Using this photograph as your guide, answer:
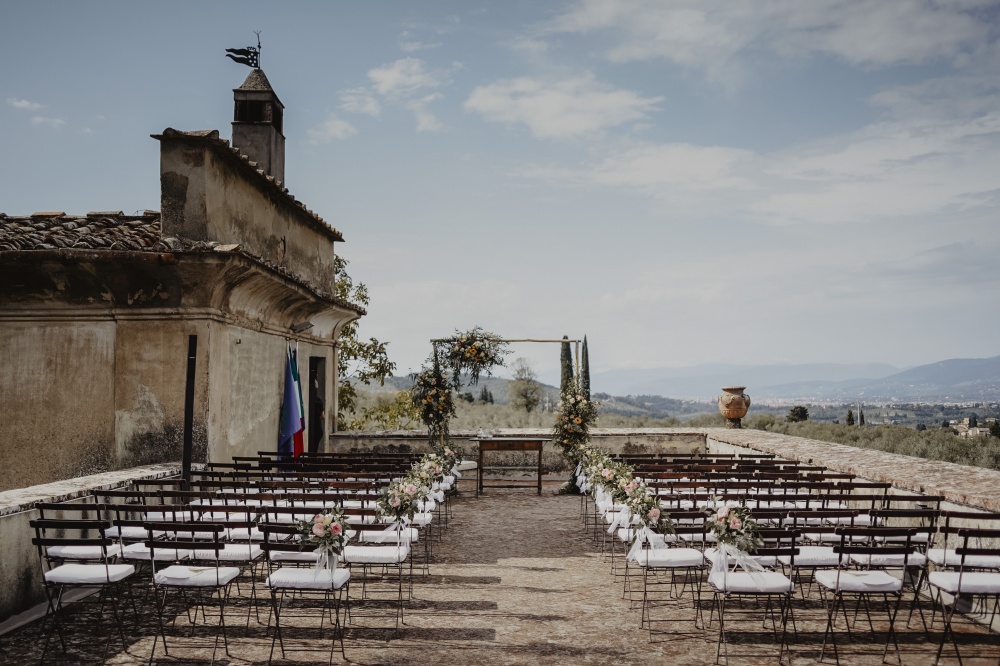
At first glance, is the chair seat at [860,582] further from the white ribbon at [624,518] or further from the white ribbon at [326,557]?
the white ribbon at [326,557]

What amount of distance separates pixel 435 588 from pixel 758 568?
10.1 ft

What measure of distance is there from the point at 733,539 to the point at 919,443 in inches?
A: 471

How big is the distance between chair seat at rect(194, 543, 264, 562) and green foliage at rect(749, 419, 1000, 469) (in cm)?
1288

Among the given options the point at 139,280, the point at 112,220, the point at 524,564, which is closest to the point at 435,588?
the point at 524,564

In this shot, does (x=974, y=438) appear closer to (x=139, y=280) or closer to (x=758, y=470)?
(x=758, y=470)

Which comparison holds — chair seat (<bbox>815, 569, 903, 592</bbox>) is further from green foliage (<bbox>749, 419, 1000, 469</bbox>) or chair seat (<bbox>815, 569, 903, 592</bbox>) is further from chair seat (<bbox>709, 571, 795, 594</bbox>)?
green foliage (<bbox>749, 419, 1000, 469</bbox>)

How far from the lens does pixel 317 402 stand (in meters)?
16.5

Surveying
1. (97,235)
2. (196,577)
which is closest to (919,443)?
(196,577)

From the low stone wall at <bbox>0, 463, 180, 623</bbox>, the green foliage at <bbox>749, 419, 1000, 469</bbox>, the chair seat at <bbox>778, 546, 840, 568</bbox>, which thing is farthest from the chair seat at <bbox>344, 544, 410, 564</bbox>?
the green foliage at <bbox>749, 419, 1000, 469</bbox>

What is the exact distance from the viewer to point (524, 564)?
8.34 meters

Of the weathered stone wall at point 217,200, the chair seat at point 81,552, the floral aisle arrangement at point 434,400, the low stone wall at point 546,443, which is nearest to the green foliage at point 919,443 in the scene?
the low stone wall at point 546,443

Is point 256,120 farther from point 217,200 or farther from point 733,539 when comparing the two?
point 733,539

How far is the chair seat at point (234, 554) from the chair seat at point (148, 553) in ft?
0.39

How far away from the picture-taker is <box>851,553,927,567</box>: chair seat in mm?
6223
